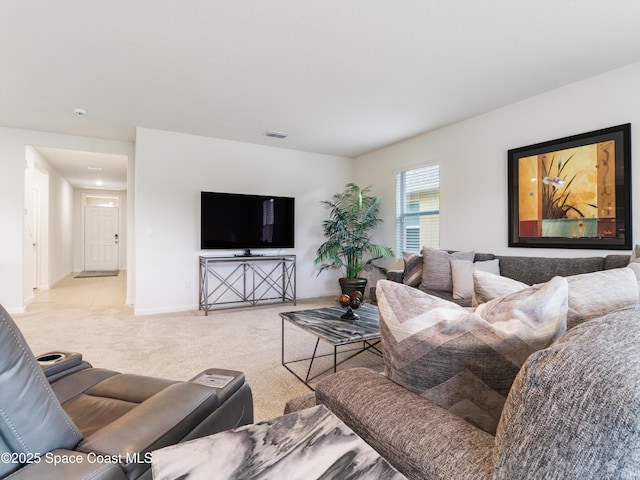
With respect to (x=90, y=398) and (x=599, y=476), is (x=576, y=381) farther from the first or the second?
(x=90, y=398)

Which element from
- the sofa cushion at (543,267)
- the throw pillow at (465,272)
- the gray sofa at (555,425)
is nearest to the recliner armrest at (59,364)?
the gray sofa at (555,425)

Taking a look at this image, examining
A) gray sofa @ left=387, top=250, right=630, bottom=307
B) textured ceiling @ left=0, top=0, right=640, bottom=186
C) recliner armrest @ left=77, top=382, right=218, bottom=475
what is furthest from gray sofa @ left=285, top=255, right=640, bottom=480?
gray sofa @ left=387, top=250, right=630, bottom=307

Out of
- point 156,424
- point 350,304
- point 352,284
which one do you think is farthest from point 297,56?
point 352,284

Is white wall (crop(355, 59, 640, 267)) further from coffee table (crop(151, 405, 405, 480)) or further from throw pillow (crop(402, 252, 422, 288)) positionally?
coffee table (crop(151, 405, 405, 480))

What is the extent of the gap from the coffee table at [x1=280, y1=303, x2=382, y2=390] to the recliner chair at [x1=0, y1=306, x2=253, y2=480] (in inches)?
40.3

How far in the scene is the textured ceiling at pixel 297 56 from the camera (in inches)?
85.8

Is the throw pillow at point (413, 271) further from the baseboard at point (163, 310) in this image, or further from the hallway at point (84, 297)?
the hallway at point (84, 297)

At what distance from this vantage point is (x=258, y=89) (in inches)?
132

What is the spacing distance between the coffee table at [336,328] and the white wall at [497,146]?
6.24 ft

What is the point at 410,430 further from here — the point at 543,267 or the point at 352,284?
the point at 352,284

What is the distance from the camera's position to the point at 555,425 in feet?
1.63

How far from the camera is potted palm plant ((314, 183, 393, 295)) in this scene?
17.5 feet

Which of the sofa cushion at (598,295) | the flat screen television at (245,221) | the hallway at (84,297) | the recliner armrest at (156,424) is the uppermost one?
the flat screen television at (245,221)

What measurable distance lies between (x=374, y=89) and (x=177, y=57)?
5.74ft
